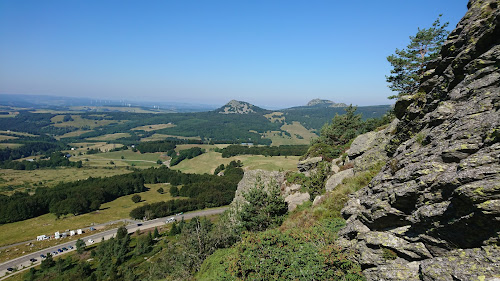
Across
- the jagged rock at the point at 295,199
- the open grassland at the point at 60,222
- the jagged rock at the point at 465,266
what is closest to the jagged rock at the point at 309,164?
the jagged rock at the point at 295,199

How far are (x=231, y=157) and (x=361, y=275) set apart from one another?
160919mm

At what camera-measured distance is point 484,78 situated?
938cm

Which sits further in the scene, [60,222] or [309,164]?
[60,222]

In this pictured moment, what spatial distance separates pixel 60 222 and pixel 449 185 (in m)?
136

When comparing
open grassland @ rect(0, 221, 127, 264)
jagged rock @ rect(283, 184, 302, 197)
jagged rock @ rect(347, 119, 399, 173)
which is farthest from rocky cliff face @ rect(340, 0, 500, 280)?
open grassland @ rect(0, 221, 127, 264)

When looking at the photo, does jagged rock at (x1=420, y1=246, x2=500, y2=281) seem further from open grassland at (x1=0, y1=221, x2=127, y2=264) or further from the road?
open grassland at (x1=0, y1=221, x2=127, y2=264)

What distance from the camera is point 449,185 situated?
24.9ft

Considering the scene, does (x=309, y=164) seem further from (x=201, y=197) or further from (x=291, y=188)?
(x=201, y=197)

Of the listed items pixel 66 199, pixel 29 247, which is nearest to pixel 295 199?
pixel 29 247

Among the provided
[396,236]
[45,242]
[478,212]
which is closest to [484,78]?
[478,212]

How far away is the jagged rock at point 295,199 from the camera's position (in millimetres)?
27397

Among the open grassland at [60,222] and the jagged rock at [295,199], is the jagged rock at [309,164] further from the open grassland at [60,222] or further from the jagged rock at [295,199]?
the open grassland at [60,222]

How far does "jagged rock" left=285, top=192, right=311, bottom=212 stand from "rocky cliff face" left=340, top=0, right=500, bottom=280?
14.5 metres

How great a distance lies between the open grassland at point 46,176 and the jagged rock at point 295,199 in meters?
181
